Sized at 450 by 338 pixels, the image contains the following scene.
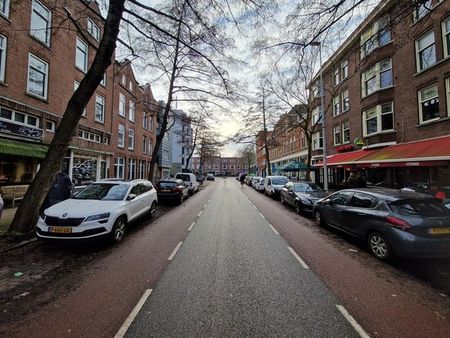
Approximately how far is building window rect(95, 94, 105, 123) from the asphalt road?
16658mm

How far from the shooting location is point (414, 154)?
11.0m

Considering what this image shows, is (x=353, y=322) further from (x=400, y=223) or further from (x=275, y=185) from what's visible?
(x=275, y=185)

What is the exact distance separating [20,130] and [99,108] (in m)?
7.91

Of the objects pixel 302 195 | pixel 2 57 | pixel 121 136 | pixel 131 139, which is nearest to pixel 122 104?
pixel 121 136

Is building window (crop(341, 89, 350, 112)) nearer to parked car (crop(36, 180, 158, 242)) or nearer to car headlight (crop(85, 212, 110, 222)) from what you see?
parked car (crop(36, 180, 158, 242))

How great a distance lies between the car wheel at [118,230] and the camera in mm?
6185

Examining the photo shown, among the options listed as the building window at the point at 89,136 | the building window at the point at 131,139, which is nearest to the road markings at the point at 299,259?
the building window at the point at 89,136

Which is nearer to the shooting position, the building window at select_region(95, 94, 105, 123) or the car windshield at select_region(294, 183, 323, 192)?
the car windshield at select_region(294, 183, 323, 192)

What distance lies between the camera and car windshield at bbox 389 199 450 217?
4938 mm

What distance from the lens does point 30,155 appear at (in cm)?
1092

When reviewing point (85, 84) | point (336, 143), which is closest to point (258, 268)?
point (85, 84)

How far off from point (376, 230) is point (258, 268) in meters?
3.07

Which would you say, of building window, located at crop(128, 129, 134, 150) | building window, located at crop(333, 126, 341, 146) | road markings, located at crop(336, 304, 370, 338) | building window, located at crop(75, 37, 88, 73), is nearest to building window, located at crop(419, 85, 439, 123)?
building window, located at crop(333, 126, 341, 146)

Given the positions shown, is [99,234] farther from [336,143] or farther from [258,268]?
[336,143]
